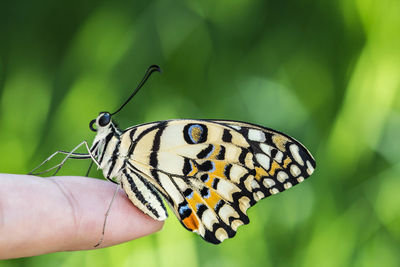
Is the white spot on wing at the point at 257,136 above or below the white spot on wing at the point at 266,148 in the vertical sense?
above

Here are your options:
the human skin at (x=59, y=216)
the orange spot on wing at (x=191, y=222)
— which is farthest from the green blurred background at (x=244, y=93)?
the human skin at (x=59, y=216)

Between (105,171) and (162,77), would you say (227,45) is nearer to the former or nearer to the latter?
(162,77)

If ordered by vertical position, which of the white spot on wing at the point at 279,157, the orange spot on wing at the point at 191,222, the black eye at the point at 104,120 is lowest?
the orange spot on wing at the point at 191,222

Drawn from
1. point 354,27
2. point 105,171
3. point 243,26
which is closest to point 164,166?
point 105,171

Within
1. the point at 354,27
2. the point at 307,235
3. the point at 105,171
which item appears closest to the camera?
the point at 105,171

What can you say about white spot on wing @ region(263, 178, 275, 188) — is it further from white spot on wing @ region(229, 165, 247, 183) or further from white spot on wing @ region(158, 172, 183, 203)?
white spot on wing @ region(158, 172, 183, 203)

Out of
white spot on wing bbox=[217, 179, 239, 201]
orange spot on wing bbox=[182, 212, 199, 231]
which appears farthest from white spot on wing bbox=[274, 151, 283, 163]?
orange spot on wing bbox=[182, 212, 199, 231]

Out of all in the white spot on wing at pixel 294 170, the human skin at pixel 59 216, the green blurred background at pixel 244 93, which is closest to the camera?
the human skin at pixel 59 216

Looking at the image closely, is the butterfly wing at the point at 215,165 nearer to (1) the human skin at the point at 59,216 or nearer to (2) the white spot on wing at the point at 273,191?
(2) the white spot on wing at the point at 273,191
